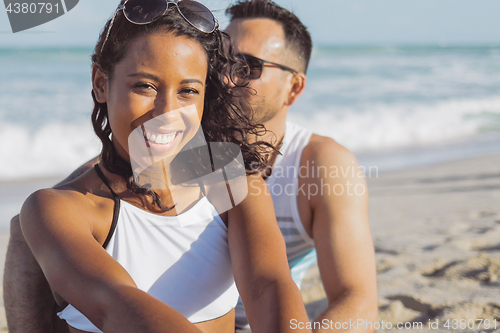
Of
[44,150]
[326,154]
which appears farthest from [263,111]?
[44,150]

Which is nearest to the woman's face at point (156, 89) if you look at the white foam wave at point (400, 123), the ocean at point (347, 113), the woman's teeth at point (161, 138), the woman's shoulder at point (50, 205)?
the woman's teeth at point (161, 138)

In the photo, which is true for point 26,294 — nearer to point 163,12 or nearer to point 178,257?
point 178,257

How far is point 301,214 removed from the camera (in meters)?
2.23

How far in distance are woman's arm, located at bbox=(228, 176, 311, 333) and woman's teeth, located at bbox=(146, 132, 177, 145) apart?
1.09 ft

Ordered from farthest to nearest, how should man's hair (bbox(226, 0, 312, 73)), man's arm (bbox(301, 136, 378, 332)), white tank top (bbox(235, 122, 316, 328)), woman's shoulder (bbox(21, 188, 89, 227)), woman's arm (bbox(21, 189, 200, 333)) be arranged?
man's hair (bbox(226, 0, 312, 73)) → white tank top (bbox(235, 122, 316, 328)) → man's arm (bbox(301, 136, 378, 332)) → woman's shoulder (bbox(21, 188, 89, 227)) → woman's arm (bbox(21, 189, 200, 333))

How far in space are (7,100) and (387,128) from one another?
10002 mm

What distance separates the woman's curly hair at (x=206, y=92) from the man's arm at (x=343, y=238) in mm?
451

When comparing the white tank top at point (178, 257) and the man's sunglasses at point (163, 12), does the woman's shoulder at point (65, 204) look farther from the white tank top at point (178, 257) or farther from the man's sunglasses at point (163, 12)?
the man's sunglasses at point (163, 12)

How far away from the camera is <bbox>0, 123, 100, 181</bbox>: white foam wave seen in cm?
691

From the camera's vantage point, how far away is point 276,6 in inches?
119

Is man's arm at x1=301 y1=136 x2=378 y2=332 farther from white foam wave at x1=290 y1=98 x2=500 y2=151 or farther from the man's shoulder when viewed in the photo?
white foam wave at x1=290 y1=98 x2=500 y2=151

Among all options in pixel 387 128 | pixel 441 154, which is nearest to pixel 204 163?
pixel 441 154

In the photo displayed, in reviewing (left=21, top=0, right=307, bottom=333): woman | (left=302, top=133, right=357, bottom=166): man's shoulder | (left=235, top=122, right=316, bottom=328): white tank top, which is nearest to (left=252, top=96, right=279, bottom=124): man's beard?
(left=235, top=122, right=316, bottom=328): white tank top

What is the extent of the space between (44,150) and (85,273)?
25.8ft
